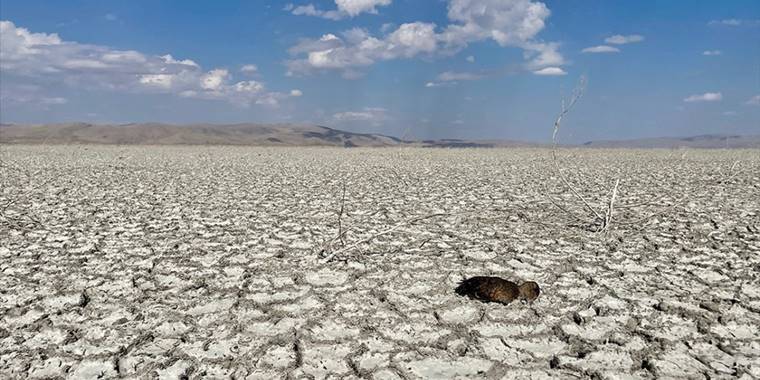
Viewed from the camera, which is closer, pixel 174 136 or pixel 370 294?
pixel 370 294

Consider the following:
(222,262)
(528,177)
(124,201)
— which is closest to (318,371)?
(222,262)

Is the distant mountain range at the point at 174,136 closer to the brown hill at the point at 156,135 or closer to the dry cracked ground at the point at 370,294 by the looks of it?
the brown hill at the point at 156,135

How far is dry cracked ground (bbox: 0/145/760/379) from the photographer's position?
5.74 feet

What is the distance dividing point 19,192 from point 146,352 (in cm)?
518

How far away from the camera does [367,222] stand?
414 centimetres

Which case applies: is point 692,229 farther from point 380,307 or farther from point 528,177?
point 528,177

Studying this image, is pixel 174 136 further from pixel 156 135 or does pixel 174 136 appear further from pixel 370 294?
pixel 370 294

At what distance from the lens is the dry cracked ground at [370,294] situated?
1.75 m

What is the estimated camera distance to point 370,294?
7.79 ft

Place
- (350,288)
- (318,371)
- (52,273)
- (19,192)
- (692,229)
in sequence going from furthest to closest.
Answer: (19,192) → (692,229) → (52,273) → (350,288) → (318,371)

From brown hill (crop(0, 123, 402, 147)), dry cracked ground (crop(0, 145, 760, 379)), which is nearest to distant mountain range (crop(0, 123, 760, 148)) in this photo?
brown hill (crop(0, 123, 402, 147))

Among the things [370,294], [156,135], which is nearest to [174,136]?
[156,135]

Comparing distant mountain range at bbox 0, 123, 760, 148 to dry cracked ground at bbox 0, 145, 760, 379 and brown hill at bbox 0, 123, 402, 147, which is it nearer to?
brown hill at bbox 0, 123, 402, 147

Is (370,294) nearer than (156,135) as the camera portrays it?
Yes
